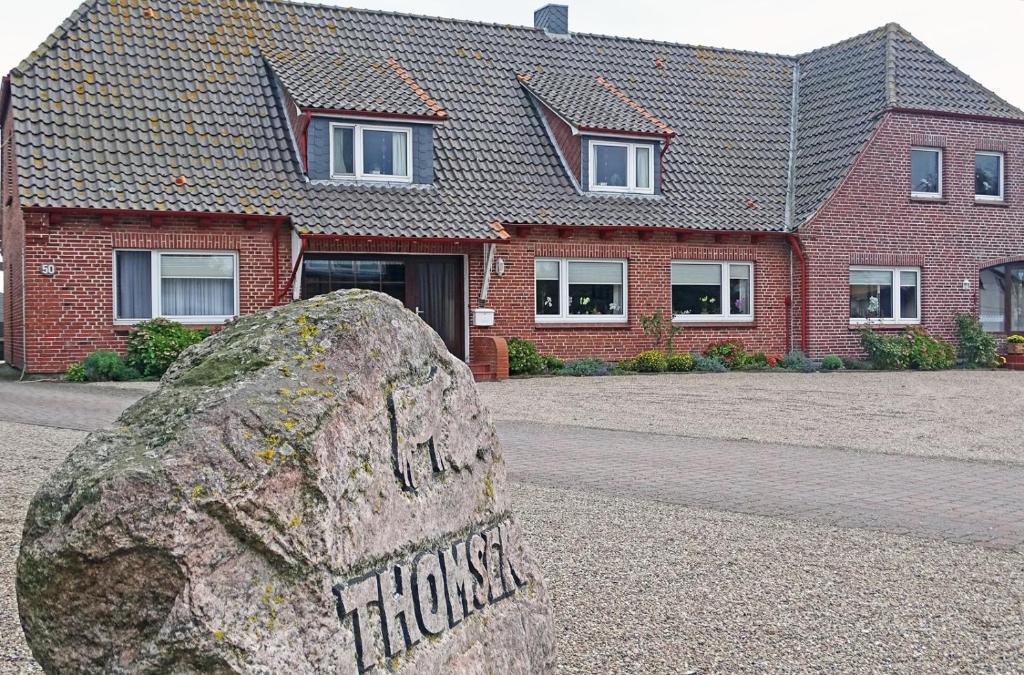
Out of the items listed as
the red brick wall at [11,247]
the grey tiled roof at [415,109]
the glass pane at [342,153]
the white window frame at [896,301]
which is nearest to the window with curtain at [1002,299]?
the white window frame at [896,301]

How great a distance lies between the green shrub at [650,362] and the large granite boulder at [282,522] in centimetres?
1996

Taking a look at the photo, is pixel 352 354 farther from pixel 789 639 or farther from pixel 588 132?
pixel 588 132

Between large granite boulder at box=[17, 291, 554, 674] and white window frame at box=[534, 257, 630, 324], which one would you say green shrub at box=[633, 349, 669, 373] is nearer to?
white window frame at box=[534, 257, 630, 324]

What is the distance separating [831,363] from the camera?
25.1 m

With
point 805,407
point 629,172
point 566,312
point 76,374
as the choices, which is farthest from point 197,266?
point 805,407

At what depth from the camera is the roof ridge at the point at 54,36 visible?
69.7 feet

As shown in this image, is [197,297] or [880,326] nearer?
[197,297]

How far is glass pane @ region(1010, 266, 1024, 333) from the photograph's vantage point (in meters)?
28.0

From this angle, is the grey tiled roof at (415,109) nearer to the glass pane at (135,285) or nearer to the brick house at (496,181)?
the brick house at (496,181)

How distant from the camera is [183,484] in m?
2.89

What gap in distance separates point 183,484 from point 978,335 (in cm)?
2652

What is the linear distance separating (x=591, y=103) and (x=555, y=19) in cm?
426

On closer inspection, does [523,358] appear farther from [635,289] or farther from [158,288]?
[158,288]

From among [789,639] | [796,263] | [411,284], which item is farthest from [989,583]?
[796,263]
